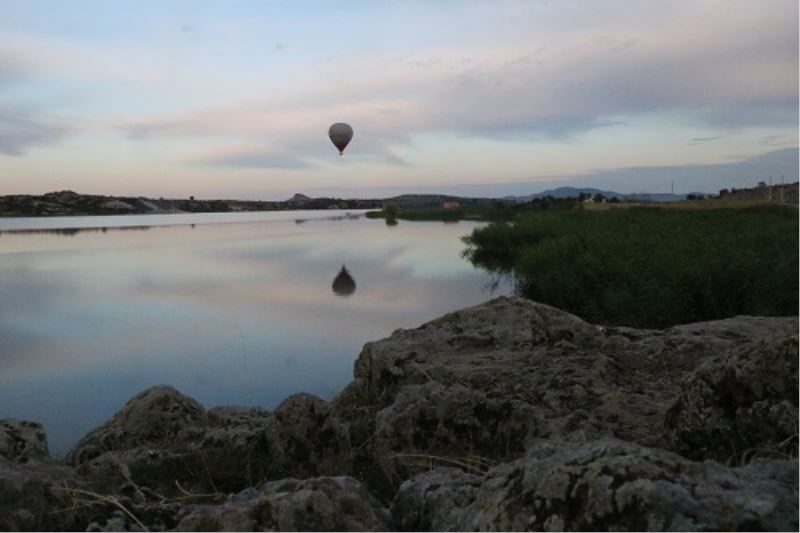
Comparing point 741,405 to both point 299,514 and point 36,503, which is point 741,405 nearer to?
point 299,514

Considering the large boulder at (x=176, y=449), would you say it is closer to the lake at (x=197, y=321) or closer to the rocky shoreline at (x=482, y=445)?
the rocky shoreline at (x=482, y=445)

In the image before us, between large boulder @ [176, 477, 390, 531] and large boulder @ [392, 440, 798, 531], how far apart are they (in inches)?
13.7

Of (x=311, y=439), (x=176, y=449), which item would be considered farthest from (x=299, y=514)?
(x=176, y=449)

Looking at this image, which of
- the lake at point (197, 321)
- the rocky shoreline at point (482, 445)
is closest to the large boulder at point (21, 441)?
the rocky shoreline at point (482, 445)

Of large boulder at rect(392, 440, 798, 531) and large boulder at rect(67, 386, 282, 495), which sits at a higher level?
large boulder at rect(392, 440, 798, 531)

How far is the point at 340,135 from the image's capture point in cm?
Answer: 5034

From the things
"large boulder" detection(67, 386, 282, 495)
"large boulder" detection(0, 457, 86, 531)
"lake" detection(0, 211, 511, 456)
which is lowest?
"lake" detection(0, 211, 511, 456)

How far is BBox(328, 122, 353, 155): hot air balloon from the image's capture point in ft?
165

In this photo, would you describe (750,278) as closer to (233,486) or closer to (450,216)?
(233,486)

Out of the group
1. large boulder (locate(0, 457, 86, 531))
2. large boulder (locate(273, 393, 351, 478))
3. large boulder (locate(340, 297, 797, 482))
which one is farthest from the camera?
large boulder (locate(273, 393, 351, 478))

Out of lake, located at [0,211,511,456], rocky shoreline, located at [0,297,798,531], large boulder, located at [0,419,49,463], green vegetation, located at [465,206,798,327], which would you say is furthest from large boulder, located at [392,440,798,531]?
green vegetation, located at [465,206,798,327]

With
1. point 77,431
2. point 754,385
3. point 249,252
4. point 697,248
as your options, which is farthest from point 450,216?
point 754,385

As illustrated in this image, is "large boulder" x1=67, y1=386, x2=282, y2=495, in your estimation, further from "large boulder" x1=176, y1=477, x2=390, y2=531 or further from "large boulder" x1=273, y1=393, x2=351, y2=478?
"large boulder" x1=176, y1=477, x2=390, y2=531

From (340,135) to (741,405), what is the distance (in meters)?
48.1
